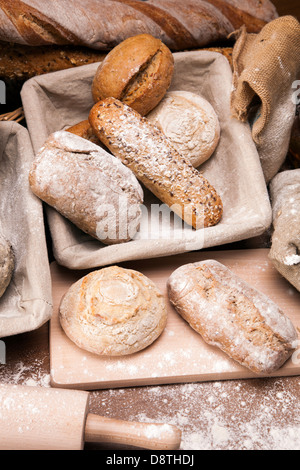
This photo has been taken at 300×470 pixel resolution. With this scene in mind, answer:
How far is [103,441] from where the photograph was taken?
1.12 metres

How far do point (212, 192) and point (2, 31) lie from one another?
78cm

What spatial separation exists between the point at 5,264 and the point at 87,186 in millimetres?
289

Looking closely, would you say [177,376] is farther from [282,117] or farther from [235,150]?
[282,117]

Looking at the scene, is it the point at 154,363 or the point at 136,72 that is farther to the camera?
the point at 136,72

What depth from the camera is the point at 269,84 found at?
1491 millimetres

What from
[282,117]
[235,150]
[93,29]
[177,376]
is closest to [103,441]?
[177,376]

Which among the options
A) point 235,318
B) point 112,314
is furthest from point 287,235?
point 112,314

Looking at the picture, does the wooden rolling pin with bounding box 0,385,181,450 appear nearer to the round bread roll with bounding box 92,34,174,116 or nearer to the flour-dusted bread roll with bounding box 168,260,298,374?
the flour-dusted bread roll with bounding box 168,260,298,374

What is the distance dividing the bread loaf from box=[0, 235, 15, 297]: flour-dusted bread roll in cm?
66

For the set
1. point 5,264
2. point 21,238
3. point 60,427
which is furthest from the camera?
point 21,238

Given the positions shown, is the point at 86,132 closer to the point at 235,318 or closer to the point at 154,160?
the point at 154,160

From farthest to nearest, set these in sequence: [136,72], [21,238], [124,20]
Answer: [124,20], [136,72], [21,238]

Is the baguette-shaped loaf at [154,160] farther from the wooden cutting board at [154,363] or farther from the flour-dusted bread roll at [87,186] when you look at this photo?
the wooden cutting board at [154,363]

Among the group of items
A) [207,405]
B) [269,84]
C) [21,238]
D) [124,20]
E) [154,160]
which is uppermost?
[124,20]
